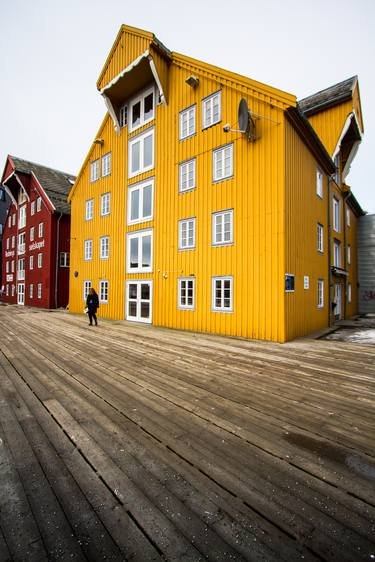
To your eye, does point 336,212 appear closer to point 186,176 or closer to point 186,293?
point 186,176

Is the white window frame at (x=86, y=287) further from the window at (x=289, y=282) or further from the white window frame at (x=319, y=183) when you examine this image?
the white window frame at (x=319, y=183)

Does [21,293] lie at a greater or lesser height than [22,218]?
lesser

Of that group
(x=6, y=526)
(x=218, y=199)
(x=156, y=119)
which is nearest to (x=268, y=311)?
(x=218, y=199)

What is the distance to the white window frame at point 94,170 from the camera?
1948 cm

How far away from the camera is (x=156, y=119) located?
15.2 meters

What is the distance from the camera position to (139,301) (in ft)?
51.3

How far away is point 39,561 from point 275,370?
541cm

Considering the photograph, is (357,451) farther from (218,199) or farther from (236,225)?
(218,199)

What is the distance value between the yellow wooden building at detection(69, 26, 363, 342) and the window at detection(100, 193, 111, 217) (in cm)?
14

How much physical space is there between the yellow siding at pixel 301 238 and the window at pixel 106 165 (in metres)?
12.5

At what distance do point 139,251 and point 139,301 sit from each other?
2967 millimetres

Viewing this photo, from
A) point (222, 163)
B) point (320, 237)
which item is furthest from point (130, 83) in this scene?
point (320, 237)

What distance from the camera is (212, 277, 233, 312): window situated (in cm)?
1148

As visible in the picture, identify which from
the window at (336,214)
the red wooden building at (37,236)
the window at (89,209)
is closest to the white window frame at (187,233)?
the window at (89,209)
